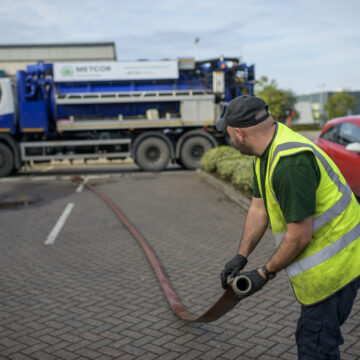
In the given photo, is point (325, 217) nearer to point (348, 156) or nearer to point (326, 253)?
point (326, 253)

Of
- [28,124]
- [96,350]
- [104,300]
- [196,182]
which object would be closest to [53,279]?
[104,300]

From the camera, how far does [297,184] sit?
2.31 meters

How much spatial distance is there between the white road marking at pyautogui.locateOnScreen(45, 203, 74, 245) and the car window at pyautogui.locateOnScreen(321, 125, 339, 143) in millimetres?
5184

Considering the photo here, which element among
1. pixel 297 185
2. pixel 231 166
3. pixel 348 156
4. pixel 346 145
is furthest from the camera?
pixel 231 166

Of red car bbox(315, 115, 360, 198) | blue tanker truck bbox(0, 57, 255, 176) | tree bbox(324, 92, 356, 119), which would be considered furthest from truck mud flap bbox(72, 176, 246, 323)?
tree bbox(324, 92, 356, 119)

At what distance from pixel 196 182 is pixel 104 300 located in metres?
9.27

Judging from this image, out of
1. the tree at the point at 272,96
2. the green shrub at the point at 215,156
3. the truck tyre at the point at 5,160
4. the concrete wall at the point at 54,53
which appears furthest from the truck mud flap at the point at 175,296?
the tree at the point at 272,96

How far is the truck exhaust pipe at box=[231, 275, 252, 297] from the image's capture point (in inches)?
100

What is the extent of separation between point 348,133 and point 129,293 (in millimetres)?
5386

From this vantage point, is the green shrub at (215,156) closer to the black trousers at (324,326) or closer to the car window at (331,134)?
the car window at (331,134)

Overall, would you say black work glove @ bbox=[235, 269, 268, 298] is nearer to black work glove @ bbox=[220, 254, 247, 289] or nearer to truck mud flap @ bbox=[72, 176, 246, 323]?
truck mud flap @ bbox=[72, 176, 246, 323]

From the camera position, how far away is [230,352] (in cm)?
388

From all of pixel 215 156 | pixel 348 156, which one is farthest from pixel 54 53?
pixel 348 156

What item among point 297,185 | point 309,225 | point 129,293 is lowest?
point 129,293
